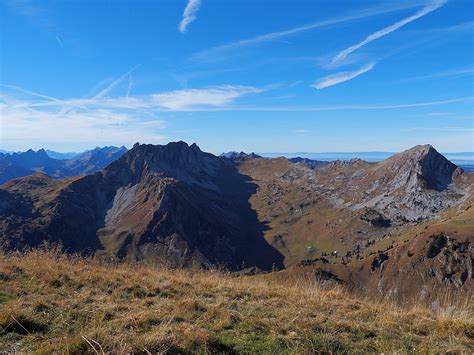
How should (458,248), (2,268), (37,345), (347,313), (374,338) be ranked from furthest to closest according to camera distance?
(458,248) < (2,268) < (347,313) < (374,338) < (37,345)

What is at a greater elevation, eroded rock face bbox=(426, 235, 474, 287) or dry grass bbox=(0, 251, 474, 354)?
dry grass bbox=(0, 251, 474, 354)

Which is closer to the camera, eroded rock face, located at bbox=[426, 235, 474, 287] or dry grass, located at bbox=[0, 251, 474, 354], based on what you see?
dry grass, located at bbox=[0, 251, 474, 354]

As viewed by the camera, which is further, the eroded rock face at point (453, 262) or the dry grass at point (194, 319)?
the eroded rock face at point (453, 262)

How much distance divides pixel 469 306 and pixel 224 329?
6633 millimetres

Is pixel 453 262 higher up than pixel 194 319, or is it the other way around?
pixel 194 319

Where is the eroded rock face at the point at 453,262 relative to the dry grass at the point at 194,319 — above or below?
below

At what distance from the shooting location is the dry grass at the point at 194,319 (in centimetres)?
725

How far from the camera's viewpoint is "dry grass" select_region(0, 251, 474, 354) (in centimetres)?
725

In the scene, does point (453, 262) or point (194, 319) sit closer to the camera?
point (194, 319)

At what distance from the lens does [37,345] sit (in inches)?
278

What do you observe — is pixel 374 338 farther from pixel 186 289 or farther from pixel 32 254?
pixel 32 254

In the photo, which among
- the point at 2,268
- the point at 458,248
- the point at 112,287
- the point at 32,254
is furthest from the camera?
the point at 458,248

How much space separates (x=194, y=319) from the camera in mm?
9148

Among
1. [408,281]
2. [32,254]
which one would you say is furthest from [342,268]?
[32,254]
